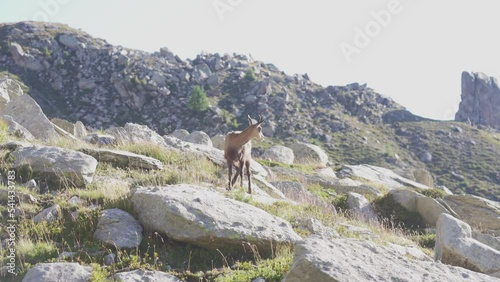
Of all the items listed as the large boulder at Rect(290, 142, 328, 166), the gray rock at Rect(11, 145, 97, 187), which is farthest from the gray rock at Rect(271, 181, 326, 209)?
the large boulder at Rect(290, 142, 328, 166)

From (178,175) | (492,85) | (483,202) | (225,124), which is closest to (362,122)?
(225,124)

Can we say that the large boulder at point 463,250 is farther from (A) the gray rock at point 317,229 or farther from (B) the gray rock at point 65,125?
(B) the gray rock at point 65,125

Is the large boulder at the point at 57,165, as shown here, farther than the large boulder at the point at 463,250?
Yes

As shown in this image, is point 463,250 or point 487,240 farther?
point 487,240

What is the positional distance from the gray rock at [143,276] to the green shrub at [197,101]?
86.2 meters

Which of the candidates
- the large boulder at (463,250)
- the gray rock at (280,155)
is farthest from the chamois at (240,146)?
the gray rock at (280,155)

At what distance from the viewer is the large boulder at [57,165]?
29.8ft

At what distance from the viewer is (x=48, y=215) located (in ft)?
23.8

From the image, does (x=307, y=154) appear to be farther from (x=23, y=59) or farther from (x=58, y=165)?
(x=23, y=59)

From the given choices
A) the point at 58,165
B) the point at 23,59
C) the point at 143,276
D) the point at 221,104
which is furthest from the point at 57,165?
the point at 23,59

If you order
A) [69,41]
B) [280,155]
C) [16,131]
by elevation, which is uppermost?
[69,41]

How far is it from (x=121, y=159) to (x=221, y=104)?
289ft

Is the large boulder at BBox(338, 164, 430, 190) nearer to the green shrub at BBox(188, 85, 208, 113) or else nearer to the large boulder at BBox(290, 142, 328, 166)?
the large boulder at BBox(290, 142, 328, 166)

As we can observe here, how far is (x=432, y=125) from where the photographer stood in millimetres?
116375
